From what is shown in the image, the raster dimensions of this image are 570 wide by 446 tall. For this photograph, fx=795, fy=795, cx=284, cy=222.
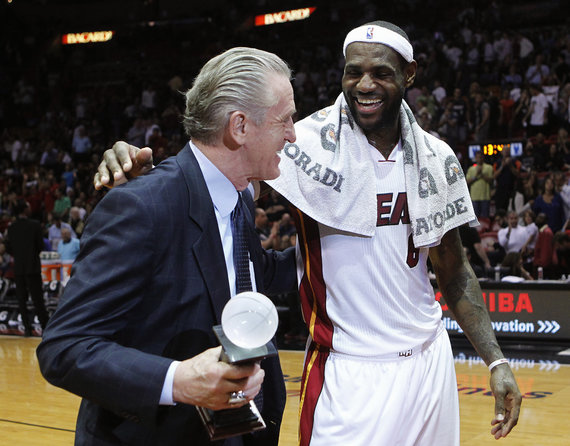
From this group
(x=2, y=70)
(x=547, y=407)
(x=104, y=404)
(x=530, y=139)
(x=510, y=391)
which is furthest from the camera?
(x=2, y=70)

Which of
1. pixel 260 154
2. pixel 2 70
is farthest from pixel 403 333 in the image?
pixel 2 70

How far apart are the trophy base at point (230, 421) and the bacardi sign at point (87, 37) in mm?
24546

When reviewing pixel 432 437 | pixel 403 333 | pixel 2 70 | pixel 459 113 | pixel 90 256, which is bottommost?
pixel 432 437

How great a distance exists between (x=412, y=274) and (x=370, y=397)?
42 cm

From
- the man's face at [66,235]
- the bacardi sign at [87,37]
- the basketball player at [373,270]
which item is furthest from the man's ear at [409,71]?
the bacardi sign at [87,37]

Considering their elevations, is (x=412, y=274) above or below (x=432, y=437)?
above

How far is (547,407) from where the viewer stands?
6.18m

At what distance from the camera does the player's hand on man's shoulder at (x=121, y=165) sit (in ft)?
6.70

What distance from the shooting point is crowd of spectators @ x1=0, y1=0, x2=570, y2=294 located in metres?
12.3

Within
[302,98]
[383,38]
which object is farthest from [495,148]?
[383,38]

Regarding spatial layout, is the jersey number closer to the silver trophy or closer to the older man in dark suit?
the older man in dark suit

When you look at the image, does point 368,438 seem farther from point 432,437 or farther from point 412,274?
point 412,274

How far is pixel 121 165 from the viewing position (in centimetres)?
209

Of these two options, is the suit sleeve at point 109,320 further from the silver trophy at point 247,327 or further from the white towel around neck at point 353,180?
the white towel around neck at point 353,180
